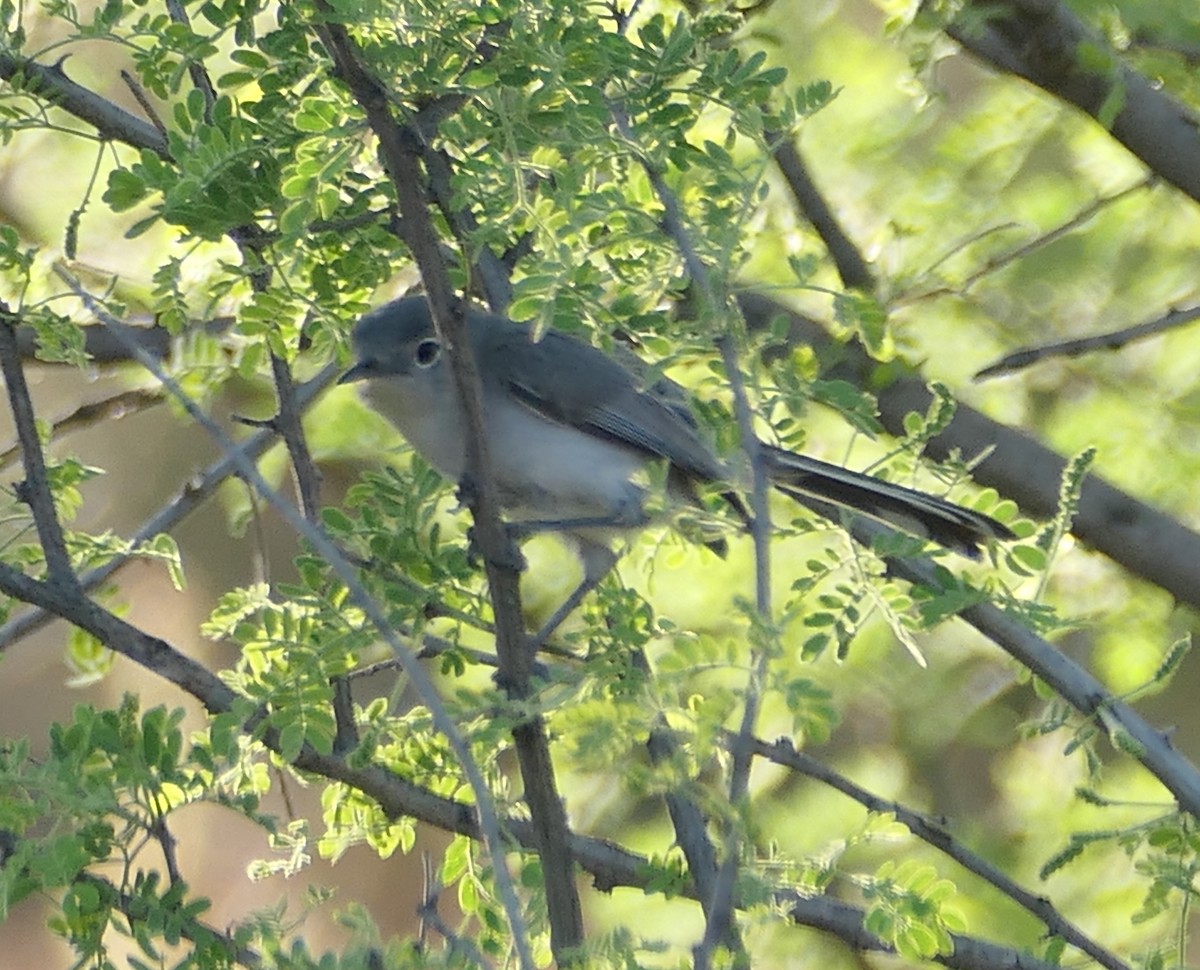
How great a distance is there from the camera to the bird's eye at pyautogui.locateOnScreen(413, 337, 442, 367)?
9.86 feet

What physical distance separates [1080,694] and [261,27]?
215 cm

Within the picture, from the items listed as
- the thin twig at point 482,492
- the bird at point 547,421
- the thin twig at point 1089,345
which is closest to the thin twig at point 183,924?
the thin twig at point 482,492

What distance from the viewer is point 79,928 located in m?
1.63

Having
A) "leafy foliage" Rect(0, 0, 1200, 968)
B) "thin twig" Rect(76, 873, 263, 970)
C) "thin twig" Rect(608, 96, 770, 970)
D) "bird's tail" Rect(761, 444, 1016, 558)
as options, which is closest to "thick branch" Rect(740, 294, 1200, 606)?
"leafy foliage" Rect(0, 0, 1200, 968)

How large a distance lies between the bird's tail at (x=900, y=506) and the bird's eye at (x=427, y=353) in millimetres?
713

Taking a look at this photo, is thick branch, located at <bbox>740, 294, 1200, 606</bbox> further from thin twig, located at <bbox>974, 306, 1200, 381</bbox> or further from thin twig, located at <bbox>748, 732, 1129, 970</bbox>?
thin twig, located at <bbox>748, 732, 1129, 970</bbox>

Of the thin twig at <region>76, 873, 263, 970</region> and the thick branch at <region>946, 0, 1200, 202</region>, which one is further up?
the thick branch at <region>946, 0, 1200, 202</region>

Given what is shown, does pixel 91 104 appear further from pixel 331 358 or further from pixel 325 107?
pixel 325 107

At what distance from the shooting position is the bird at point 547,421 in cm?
292

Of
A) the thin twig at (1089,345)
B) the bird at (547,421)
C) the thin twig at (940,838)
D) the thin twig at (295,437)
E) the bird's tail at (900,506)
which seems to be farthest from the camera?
the bird at (547,421)

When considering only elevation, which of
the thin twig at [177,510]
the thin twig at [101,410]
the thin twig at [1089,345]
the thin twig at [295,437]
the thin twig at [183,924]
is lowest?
the thin twig at [101,410]

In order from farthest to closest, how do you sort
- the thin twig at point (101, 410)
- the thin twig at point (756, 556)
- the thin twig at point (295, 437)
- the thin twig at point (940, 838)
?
the thin twig at point (101, 410), the thin twig at point (295, 437), the thin twig at point (940, 838), the thin twig at point (756, 556)

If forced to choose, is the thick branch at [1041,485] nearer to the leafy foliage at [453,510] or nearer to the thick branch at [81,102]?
the leafy foliage at [453,510]

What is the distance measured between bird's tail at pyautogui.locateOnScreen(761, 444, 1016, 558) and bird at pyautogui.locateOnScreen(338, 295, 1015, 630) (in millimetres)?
116
